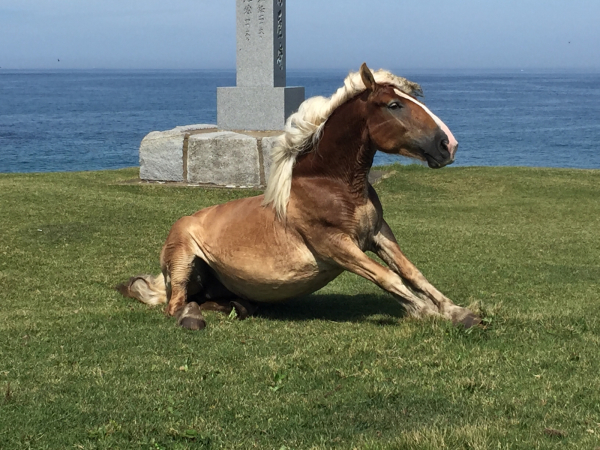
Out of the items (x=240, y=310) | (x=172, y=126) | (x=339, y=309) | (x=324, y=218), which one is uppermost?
(x=324, y=218)

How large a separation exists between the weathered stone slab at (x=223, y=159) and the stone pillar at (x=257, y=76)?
1826mm

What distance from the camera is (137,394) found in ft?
15.8

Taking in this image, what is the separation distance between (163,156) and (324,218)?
1005cm

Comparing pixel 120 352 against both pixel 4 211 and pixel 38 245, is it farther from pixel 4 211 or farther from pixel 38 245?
pixel 4 211

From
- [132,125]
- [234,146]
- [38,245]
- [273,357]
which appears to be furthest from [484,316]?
[132,125]

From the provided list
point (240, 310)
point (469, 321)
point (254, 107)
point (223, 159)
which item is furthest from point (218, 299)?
point (254, 107)

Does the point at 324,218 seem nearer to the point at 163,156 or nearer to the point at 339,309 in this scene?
the point at 339,309

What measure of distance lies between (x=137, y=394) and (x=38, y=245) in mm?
5927

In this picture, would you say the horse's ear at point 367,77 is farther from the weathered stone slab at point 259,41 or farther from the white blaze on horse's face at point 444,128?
the weathered stone slab at point 259,41

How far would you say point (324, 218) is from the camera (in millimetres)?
6137

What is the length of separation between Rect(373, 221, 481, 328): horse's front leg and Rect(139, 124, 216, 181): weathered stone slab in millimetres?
9647

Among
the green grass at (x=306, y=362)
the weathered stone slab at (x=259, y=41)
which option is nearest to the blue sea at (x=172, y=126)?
the weathered stone slab at (x=259, y=41)

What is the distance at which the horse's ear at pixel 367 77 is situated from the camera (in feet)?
18.9

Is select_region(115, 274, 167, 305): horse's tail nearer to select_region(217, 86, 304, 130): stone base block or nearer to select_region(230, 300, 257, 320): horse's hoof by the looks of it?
select_region(230, 300, 257, 320): horse's hoof
